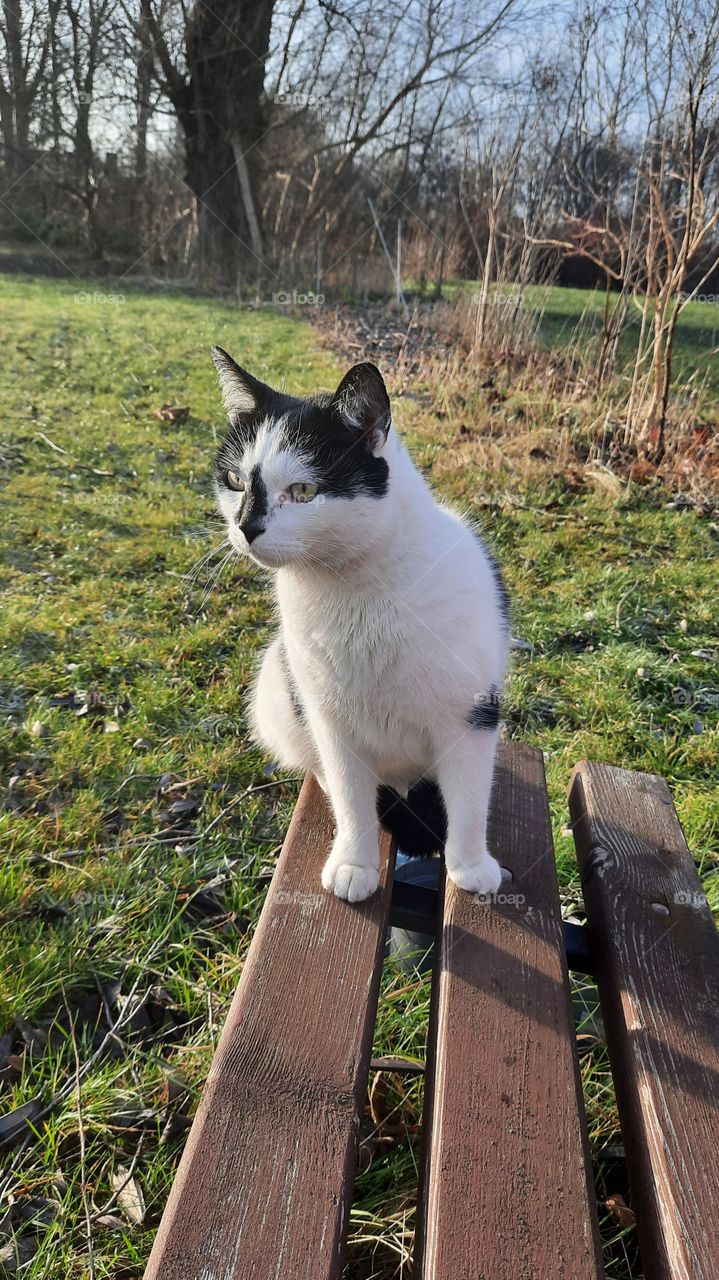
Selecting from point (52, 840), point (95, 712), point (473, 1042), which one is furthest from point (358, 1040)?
point (95, 712)

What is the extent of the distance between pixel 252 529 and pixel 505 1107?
100cm

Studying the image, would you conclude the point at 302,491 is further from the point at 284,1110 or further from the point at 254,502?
the point at 284,1110

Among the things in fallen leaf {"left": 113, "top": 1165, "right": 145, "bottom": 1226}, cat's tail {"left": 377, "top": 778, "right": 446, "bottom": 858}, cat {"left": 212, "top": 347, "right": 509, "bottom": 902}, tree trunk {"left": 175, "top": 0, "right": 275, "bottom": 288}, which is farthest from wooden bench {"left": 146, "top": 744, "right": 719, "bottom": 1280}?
tree trunk {"left": 175, "top": 0, "right": 275, "bottom": 288}

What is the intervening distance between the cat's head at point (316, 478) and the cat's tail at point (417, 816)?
0.63m

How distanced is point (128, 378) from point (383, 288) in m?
5.12

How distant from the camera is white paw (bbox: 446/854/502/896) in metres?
1.36

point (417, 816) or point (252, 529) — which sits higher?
point (252, 529)

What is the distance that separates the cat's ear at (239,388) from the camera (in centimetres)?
161

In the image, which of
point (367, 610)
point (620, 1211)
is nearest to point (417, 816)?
point (367, 610)

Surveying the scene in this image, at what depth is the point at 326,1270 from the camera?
81 cm

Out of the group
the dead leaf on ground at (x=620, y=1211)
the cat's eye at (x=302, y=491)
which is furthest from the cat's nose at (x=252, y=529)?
the dead leaf on ground at (x=620, y=1211)

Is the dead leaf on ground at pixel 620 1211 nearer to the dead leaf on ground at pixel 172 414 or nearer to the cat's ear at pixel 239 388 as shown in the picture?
the cat's ear at pixel 239 388

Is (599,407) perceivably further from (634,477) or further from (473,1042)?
(473,1042)

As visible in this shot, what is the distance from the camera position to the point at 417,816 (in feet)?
5.62
